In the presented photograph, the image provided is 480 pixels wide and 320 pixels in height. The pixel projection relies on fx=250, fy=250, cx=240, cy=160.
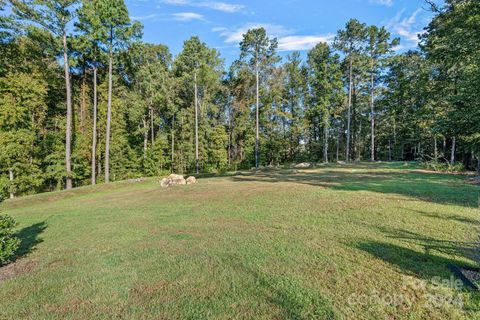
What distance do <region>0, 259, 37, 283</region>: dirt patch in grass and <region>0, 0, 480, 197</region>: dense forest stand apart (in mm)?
10796

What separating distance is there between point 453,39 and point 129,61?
21.7m

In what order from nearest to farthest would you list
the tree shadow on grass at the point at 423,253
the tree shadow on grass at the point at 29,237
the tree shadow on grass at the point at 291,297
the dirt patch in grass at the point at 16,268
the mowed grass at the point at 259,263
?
the tree shadow on grass at the point at 291,297, the mowed grass at the point at 259,263, the tree shadow on grass at the point at 423,253, the dirt patch in grass at the point at 16,268, the tree shadow on grass at the point at 29,237

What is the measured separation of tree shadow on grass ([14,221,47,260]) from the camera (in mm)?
4887

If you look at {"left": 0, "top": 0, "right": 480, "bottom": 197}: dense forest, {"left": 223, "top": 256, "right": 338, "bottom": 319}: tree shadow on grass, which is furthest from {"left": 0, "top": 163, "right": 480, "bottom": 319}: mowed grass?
{"left": 0, "top": 0, "right": 480, "bottom": 197}: dense forest

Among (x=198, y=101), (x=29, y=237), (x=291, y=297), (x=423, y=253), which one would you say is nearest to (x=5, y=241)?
(x=29, y=237)

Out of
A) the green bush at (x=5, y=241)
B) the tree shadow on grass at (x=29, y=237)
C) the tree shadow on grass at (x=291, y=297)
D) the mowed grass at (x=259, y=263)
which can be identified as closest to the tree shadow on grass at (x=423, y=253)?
the mowed grass at (x=259, y=263)

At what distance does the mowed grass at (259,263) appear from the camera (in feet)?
8.32

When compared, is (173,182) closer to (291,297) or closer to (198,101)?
(291,297)

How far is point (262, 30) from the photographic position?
23.3 meters

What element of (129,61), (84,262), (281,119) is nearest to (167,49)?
(129,61)

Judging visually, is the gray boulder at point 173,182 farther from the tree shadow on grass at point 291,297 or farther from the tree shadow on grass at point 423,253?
the tree shadow on grass at point 423,253

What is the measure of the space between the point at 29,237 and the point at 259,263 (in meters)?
5.75

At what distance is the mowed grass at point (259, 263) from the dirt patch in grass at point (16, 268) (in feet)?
0.12

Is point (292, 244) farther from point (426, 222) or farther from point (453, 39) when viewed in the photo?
point (453, 39)
